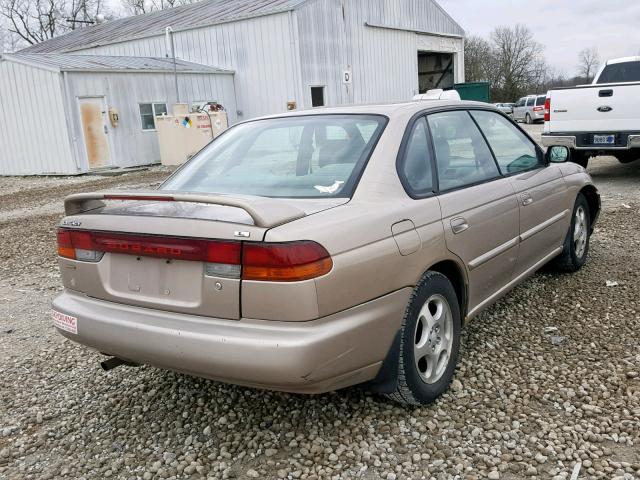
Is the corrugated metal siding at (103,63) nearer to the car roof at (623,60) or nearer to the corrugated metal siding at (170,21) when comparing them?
the corrugated metal siding at (170,21)

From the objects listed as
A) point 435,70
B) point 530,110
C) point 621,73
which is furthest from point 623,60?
point 530,110

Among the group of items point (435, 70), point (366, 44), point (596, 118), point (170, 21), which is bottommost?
point (596, 118)

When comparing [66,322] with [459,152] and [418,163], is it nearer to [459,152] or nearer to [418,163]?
[418,163]

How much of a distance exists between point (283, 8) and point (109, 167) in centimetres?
806

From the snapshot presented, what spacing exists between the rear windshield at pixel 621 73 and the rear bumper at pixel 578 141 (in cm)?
303

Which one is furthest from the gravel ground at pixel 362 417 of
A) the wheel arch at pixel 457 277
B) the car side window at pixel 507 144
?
the car side window at pixel 507 144

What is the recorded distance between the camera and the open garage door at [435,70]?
30453 millimetres

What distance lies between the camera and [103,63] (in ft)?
62.2

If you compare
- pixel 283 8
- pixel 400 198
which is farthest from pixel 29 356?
pixel 283 8

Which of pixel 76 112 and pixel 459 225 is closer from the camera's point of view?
pixel 459 225

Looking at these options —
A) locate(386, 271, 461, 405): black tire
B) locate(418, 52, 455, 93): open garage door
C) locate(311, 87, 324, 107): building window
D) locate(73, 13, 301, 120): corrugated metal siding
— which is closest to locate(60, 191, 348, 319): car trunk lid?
locate(386, 271, 461, 405): black tire

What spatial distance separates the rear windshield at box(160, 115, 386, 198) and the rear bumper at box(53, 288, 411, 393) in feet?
2.23

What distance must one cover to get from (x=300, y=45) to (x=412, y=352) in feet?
63.8

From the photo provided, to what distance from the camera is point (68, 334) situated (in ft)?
9.93
